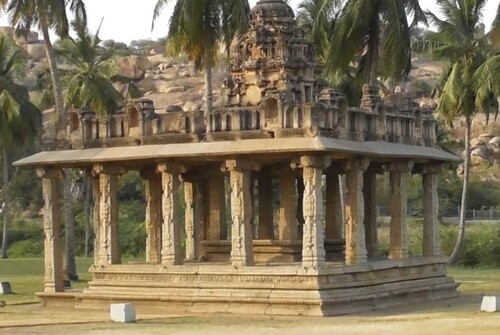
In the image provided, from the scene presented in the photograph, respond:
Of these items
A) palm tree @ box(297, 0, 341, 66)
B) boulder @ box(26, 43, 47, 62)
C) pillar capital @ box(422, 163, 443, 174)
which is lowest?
pillar capital @ box(422, 163, 443, 174)

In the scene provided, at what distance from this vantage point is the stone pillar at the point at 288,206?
23.8m

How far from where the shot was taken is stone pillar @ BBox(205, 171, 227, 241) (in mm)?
25281

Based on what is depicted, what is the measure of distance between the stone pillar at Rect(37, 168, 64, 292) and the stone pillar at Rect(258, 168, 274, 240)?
4.25 m

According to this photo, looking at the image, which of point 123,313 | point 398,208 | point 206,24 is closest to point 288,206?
point 398,208

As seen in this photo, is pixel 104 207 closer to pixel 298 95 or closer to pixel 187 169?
pixel 187 169

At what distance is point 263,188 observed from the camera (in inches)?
987

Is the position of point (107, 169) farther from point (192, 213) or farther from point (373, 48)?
point (373, 48)

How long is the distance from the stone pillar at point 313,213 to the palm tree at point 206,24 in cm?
1116

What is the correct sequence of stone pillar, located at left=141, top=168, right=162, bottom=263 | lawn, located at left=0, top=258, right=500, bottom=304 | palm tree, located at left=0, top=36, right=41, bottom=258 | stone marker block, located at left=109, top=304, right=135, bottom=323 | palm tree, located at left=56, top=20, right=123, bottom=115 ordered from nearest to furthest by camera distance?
stone marker block, located at left=109, top=304, right=135, bottom=323 < stone pillar, located at left=141, top=168, right=162, bottom=263 < lawn, located at left=0, top=258, right=500, bottom=304 < palm tree, located at left=56, top=20, right=123, bottom=115 < palm tree, located at left=0, top=36, right=41, bottom=258

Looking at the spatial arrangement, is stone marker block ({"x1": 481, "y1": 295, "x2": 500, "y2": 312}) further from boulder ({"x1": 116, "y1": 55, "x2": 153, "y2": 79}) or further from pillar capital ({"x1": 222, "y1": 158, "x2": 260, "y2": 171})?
boulder ({"x1": 116, "y1": 55, "x2": 153, "y2": 79})

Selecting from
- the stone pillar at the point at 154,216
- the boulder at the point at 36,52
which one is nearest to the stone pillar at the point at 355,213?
the stone pillar at the point at 154,216

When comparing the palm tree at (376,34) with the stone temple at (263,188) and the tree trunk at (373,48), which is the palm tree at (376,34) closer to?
the tree trunk at (373,48)

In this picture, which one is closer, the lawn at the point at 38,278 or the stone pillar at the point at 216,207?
the stone pillar at the point at 216,207

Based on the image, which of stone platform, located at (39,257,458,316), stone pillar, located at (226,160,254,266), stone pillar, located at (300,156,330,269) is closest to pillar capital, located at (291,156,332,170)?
stone pillar, located at (300,156,330,269)
